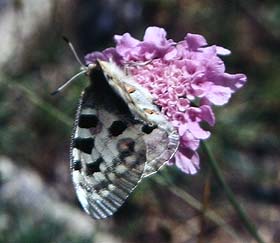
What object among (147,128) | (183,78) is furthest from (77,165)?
(183,78)

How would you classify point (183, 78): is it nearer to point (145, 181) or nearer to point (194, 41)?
point (194, 41)

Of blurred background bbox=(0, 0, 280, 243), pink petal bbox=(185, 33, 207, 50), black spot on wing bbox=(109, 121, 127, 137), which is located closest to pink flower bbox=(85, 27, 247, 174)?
pink petal bbox=(185, 33, 207, 50)

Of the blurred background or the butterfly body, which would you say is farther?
the blurred background

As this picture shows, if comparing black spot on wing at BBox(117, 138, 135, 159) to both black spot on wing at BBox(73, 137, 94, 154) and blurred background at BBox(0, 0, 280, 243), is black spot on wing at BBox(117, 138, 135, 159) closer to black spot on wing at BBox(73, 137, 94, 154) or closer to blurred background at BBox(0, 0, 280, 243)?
black spot on wing at BBox(73, 137, 94, 154)

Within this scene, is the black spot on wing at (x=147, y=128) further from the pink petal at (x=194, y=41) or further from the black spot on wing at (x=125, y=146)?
the pink petal at (x=194, y=41)

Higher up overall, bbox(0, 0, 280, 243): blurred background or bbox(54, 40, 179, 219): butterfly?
bbox(54, 40, 179, 219): butterfly

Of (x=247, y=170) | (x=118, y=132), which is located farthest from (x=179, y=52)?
(x=247, y=170)

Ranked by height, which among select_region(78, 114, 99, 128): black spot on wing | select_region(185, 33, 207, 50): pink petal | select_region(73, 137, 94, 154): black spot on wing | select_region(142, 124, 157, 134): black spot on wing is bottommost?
select_region(73, 137, 94, 154): black spot on wing

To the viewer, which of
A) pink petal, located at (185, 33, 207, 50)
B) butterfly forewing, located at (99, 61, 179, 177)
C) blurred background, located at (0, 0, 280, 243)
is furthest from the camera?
blurred background, located at (0, 0, 280, 243)
